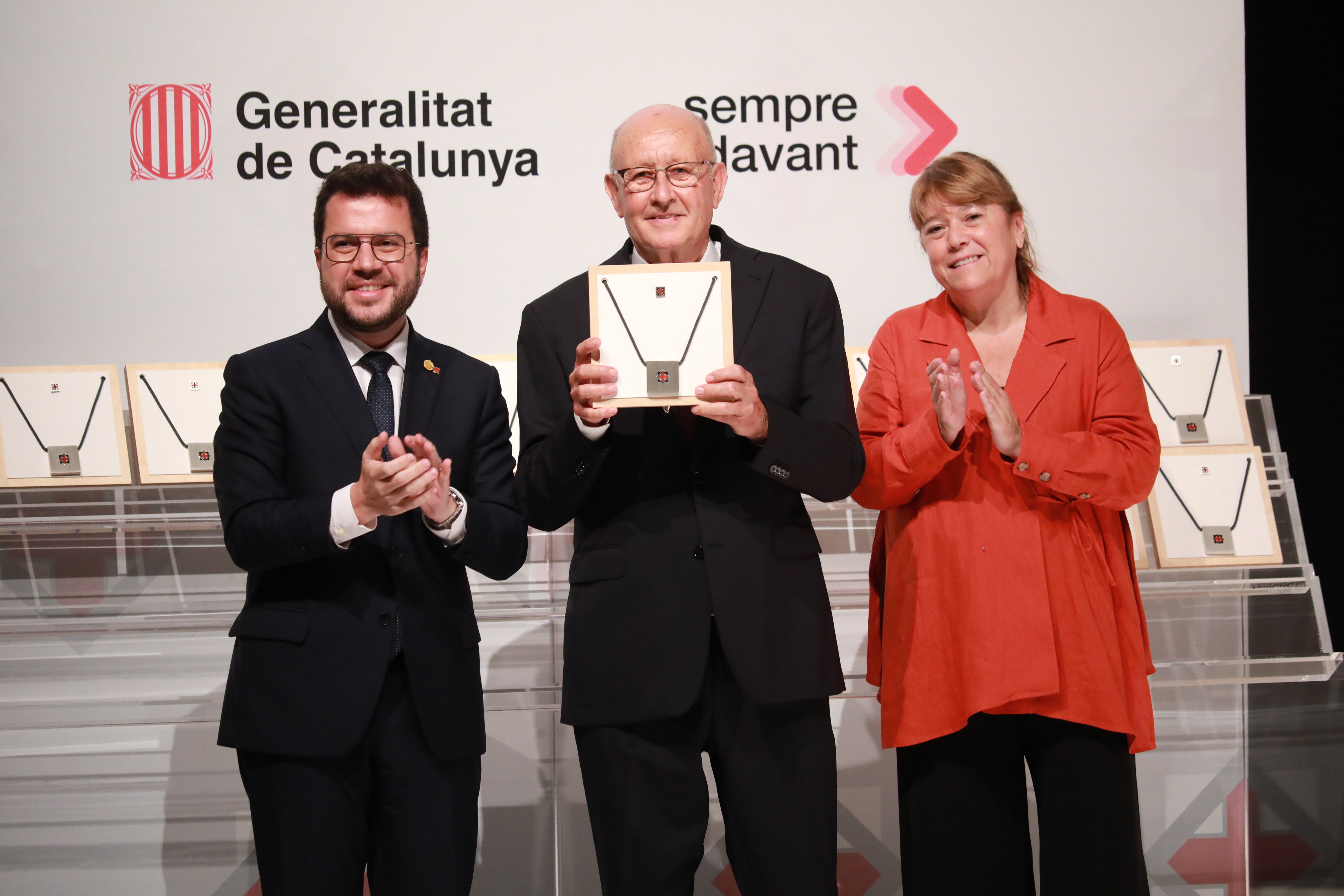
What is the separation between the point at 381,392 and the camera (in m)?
2.19

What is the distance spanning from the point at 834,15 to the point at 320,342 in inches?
96.9

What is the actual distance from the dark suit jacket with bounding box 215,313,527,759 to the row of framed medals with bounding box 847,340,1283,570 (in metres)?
1.57

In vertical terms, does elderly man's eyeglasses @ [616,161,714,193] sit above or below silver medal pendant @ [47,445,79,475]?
above

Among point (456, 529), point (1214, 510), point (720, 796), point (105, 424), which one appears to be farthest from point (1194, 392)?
point (105, 424)

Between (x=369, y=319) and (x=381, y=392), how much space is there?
15 centimetres

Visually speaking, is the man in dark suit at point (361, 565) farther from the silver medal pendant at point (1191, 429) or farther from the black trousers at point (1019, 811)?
the silver medal pendant at point (1191, 429)

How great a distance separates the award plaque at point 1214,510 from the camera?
3.22m

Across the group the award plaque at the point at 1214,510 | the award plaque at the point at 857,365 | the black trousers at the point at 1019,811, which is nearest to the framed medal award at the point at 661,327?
the black trousers at the point at 1019,811

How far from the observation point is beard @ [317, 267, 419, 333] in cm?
215

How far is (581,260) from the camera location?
3754 mm

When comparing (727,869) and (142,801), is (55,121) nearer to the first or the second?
(142,801)

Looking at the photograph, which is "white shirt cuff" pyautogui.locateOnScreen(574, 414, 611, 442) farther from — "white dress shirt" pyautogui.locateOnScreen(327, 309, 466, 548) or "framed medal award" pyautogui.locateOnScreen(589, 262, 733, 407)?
"white dress shirt" pyautogui.locateOnScreen(327, 309, 466, 548)

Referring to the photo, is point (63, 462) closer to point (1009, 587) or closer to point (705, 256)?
point (705, 256)

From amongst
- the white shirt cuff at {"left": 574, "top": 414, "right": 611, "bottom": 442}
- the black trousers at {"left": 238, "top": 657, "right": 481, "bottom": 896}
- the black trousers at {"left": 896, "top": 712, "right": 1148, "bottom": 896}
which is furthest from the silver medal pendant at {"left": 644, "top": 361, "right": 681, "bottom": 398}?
the black trousers at {"left": 896, "top": 712, "right": 1148, "bottom": 896}
